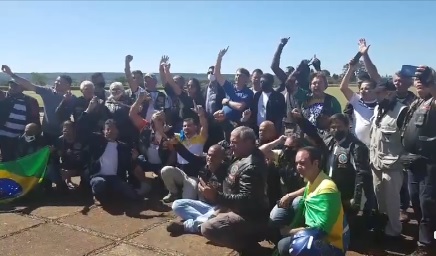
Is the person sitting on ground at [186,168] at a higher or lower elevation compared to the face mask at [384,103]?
lower

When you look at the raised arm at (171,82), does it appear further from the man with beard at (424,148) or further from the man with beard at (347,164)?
the man with beard at (424,148)

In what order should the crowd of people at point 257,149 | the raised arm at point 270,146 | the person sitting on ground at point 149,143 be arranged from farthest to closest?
1. the person sitting on ground at point 149,143
2. the raised arm at point 270,146
3. the crowd of people at point 257,149

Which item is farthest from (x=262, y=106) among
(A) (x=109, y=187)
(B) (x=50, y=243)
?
(B) (x=50, y=243)

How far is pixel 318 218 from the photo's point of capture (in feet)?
12.7

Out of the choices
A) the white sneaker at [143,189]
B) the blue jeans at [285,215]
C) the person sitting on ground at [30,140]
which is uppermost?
the person sitting on ground at [30,140]

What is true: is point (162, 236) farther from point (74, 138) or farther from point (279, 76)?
point (279, 76)

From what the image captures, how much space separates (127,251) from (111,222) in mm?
1143

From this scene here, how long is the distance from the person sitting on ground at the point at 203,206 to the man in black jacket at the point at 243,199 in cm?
49


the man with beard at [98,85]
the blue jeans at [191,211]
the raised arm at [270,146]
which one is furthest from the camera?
the man with beard at [98,85]

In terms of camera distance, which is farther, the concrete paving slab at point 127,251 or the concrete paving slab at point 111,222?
the concrete paving slab at point 111,222

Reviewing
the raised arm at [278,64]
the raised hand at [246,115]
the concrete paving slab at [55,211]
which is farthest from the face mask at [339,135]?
the concrete paving slab at [55,211]

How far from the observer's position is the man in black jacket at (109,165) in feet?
22.7

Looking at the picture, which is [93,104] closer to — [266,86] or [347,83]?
[266,86]

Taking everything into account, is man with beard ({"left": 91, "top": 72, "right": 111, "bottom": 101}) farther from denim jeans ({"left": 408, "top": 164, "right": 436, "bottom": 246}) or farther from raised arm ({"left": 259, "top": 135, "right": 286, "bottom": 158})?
denim jeans ({"left": 408, "top": 164, "right": 436, "bottom": 246})
